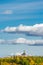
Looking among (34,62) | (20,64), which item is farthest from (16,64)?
(34,62)

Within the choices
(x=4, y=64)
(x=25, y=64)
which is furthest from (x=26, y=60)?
(x=4, y=64)

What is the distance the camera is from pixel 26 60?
187250 millimetres

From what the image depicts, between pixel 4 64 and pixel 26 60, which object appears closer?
pixel 4 64

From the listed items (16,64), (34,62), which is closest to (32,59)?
(34,62)

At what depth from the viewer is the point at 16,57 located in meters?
193

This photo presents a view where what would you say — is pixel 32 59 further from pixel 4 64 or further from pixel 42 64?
pixel 4 64

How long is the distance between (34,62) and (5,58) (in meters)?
14.4

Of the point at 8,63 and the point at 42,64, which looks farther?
the point at 42,64

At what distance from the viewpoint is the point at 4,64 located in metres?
174

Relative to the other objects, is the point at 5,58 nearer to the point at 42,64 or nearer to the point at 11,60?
the point at 11,60

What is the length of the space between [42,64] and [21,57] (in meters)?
11.7

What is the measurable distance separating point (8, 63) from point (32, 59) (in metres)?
21.0

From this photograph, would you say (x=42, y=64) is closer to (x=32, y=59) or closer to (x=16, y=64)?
(x=32, y=59)

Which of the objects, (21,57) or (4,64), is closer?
(4,64)
